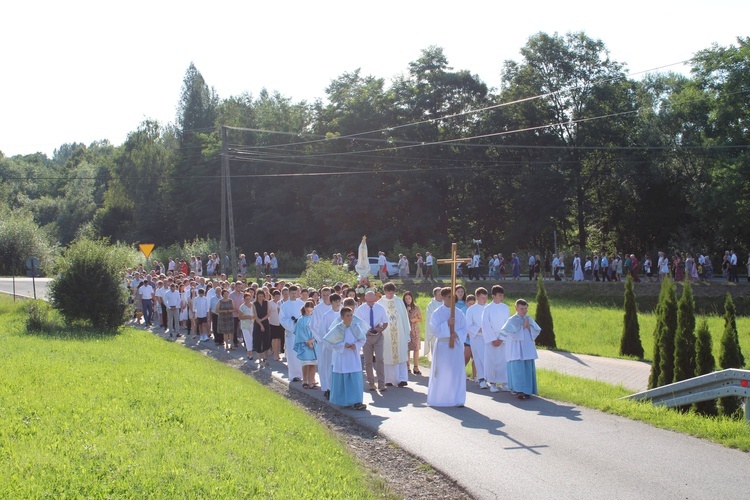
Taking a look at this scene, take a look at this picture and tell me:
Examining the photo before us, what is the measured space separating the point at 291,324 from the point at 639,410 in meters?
7.56

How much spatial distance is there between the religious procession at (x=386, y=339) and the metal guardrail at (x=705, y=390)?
2395 mm

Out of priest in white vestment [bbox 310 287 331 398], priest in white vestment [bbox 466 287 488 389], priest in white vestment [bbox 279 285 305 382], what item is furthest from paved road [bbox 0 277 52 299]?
priest in white vestment [bbox 466 287 488 389]

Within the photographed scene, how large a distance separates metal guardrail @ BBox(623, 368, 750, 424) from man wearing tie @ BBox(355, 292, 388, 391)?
4.72 meters

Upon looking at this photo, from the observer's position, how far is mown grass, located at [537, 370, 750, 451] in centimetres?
966

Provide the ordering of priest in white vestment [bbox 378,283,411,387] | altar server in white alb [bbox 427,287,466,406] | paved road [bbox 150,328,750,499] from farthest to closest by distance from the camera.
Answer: priest in white vestment [bbox 378,283,411,387], altar server in white alb [bbox 427,287,466,406], paved road [bbox 150,328,750,499]

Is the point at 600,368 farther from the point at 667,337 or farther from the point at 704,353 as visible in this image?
the point at 704,353

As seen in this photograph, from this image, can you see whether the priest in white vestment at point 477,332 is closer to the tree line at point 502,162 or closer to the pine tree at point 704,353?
the pine tree at point 704,353

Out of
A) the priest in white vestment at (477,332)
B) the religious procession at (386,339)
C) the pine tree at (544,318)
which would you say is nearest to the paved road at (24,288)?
the religious procession at (386,339)

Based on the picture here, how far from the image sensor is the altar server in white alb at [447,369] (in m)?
12.6

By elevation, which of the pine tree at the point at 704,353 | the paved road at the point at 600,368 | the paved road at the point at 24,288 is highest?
the paved road at the point at 24,288

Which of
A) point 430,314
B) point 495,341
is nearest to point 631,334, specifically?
point 495,341

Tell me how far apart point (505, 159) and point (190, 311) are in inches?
1422

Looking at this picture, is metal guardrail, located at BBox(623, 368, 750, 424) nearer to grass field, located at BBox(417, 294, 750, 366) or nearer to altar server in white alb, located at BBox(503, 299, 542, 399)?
altar server in white alb, located at BBox(503, 299, 542, 399)

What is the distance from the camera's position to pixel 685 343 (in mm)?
12664
